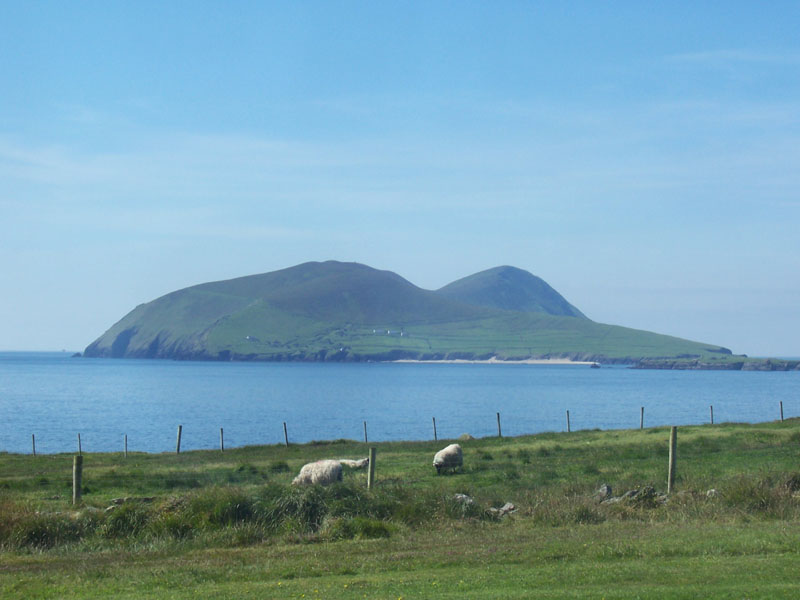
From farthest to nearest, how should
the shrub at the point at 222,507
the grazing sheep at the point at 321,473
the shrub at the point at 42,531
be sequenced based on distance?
1. the grazing sheep at the point at 321,473
2. the shrub at the point at 222,507
3. the shrub at the point at 42,531

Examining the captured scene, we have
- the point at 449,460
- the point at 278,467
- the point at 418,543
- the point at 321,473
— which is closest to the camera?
the point at 418,543

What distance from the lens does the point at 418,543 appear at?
1453cm

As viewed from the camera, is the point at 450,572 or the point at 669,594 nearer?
the point at 669,594

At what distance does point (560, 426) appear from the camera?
258 feet

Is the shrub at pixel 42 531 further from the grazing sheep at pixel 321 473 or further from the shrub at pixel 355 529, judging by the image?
the grazing sheep at pixel 321 473

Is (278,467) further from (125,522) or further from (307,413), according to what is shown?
(307,413)

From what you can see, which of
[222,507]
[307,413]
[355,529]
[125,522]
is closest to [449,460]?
[355,529]

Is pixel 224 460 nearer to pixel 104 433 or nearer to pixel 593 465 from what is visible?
pixel 593 465

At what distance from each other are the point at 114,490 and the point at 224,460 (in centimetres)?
1118

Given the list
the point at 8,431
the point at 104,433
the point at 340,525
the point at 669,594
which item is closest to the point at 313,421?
the point at 104,433

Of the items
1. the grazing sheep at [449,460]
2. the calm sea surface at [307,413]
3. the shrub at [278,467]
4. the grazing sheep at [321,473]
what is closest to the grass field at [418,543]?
the grazing sheep at [321,473]

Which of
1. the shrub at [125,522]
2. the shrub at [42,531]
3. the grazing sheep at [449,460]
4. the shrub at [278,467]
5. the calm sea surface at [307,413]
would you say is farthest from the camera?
the calm sea surface at [307,413]

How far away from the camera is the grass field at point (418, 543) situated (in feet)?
37.3

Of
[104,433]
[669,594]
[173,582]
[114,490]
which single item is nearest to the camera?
[669,594]
